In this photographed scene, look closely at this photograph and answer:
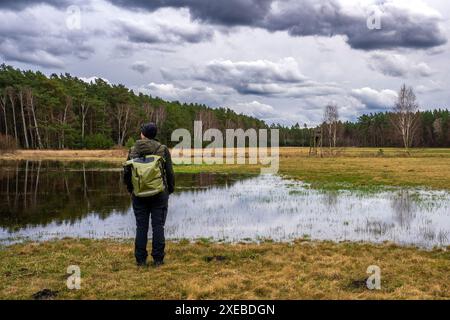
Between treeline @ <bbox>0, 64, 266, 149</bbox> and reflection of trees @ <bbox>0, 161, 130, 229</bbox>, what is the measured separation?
5937 centimetres

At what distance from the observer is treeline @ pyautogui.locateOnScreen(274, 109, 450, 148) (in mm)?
142750

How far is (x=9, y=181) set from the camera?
1277 inches

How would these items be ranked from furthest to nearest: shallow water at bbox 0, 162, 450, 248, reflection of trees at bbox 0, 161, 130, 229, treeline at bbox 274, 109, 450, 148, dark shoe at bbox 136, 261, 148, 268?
treeline at bbox 274, 109, 450, 148, reflection of trees at bbox 0, 161, 130, 229, shallow water at bbox 0, 162, 450, 248, dark shoe at bbox 136, 261, 148, 268

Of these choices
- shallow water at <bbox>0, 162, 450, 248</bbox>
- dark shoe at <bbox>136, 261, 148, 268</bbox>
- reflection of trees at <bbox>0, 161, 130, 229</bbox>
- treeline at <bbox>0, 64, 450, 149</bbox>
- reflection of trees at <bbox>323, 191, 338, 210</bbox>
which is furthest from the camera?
treeline at <bbox>0, 64, 450, 149</bbox>

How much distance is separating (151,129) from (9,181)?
2764 centimetres

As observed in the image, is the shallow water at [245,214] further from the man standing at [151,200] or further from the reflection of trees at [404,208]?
the man standing at [151,200]

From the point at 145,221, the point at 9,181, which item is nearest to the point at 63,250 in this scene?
the point at 145,221

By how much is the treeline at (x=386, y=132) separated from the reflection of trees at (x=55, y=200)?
333ft

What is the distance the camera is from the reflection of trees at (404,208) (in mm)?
16438

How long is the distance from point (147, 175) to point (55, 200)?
15.8 meters

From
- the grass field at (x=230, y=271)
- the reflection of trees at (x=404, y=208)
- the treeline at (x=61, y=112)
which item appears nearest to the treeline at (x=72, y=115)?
the treeline at (x=61, y=112)

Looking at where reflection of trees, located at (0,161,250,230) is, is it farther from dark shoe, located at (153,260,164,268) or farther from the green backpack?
the green backpack

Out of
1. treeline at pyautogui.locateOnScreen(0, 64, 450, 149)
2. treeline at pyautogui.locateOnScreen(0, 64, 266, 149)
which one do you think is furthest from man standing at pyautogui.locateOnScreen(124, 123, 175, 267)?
treeline at pyautogui.locateOnScreen(0, 64, 266, 149)
